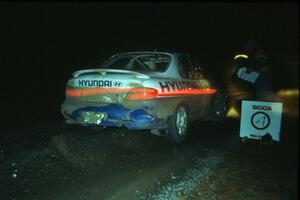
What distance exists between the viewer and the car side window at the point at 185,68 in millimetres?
7677

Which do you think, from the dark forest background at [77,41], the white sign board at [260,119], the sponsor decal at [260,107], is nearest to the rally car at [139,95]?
the white sign board at [260,119]

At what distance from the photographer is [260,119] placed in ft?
23.2

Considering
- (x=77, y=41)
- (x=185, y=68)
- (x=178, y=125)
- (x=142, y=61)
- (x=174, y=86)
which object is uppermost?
(x=77, y=41)

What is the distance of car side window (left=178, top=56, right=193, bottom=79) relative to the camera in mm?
7677

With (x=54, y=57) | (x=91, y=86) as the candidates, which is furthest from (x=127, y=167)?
(x=54, y=57)

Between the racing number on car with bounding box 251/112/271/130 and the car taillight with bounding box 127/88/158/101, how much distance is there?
1.96m

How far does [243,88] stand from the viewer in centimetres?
2050

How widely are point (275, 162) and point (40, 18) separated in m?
12.9

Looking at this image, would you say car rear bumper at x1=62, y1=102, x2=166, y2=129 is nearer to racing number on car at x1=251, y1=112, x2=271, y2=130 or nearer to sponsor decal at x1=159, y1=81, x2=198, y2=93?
sponsor decal at x1=159, y1=81, x2=198, y2=93

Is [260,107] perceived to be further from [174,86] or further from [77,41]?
[77,41]

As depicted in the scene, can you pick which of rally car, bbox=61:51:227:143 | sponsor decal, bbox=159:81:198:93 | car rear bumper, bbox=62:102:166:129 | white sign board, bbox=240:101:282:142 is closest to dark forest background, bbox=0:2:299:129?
rally car, bbox=61:51:227:143

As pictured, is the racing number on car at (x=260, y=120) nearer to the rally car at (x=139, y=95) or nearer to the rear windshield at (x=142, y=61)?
the rally car at (x=139, y=95)

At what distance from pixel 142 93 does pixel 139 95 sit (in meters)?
0.06

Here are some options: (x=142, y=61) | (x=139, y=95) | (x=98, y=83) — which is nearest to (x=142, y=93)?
(x=139, y=95)
